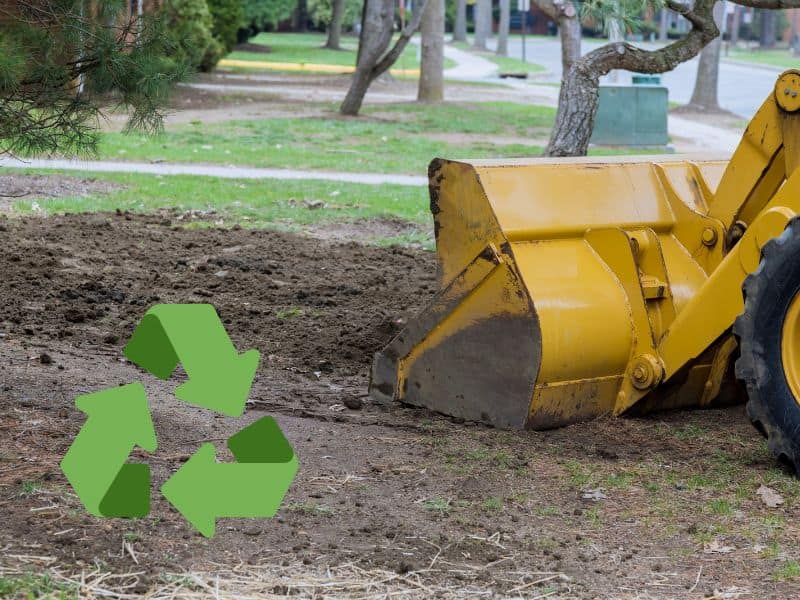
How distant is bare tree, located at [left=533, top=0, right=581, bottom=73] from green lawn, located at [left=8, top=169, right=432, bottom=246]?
219 cm

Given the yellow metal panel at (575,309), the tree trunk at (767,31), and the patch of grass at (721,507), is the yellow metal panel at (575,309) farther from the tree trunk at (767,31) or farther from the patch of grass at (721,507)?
the tree trunk at (767,31)

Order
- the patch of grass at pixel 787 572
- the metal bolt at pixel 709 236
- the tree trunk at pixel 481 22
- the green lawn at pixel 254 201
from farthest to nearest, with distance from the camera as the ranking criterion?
1. the tree trunk at pixel 481 22
2. the green lawn at pixel 254 201
3. the metal bolt at pixel 709 236
4. the patch of grass at pixel 787 572

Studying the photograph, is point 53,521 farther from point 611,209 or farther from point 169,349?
point 611,209

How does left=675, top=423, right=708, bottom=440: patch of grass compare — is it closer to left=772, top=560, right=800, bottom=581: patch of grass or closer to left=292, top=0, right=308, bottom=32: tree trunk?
left=772, top=560, right=800, bottom=581: patch of grass

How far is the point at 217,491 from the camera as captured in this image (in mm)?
3951

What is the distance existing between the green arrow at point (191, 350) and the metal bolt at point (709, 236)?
2308mm

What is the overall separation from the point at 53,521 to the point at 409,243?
6020 millimetres

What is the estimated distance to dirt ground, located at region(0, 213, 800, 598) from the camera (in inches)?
146

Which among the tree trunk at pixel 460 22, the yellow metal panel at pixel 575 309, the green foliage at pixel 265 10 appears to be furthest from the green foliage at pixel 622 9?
the tree trunk at pixel 460 22

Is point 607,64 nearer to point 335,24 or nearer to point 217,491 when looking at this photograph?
point 217,491

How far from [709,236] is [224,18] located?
26876 mm

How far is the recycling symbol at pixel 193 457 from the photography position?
12.9 ft

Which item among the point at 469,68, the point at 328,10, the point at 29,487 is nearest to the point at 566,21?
the point at 29,487

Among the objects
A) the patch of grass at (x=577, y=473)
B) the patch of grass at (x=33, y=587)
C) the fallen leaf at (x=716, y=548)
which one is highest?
the patch of grass at (x=33, y=587)
